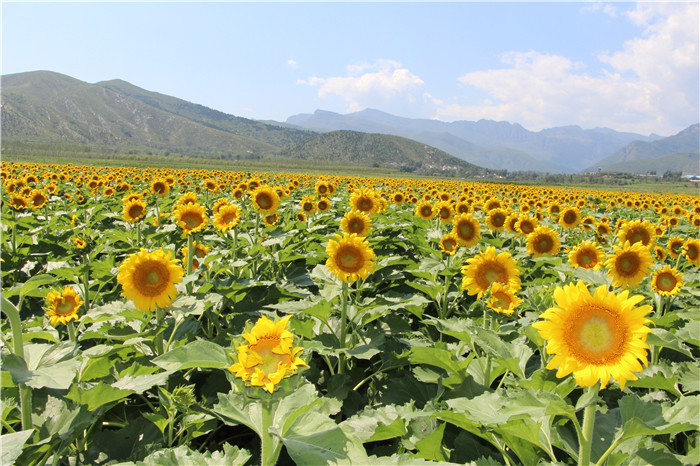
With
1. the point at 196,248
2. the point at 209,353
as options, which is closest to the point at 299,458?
the point at 209,353

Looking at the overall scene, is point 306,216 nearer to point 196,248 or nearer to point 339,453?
point 196,248

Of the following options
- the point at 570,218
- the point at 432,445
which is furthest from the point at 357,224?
the point at 570,218

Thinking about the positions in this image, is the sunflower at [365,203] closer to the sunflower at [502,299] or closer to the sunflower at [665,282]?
the sunflower at [502,299]

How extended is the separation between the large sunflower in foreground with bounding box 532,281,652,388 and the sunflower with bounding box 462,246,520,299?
2.35 metres

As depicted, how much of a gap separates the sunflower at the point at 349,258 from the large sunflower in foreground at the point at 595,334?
230 centimetres

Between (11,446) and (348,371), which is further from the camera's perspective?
(348,371)

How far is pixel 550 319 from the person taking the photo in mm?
2008

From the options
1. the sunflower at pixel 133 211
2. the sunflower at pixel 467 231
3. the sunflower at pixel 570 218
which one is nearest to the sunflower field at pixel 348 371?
the sunflower at pixel 467 231

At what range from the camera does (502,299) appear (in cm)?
405

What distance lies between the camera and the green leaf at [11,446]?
1.77 metres

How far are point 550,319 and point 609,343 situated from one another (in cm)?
28

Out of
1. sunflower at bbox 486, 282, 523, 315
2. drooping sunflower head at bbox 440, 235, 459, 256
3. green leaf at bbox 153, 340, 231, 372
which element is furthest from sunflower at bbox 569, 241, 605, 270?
green leaf at bbox 153, 340, 231, 372

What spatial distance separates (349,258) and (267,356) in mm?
2230

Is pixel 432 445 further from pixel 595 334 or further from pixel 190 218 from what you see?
pixel 190 218
